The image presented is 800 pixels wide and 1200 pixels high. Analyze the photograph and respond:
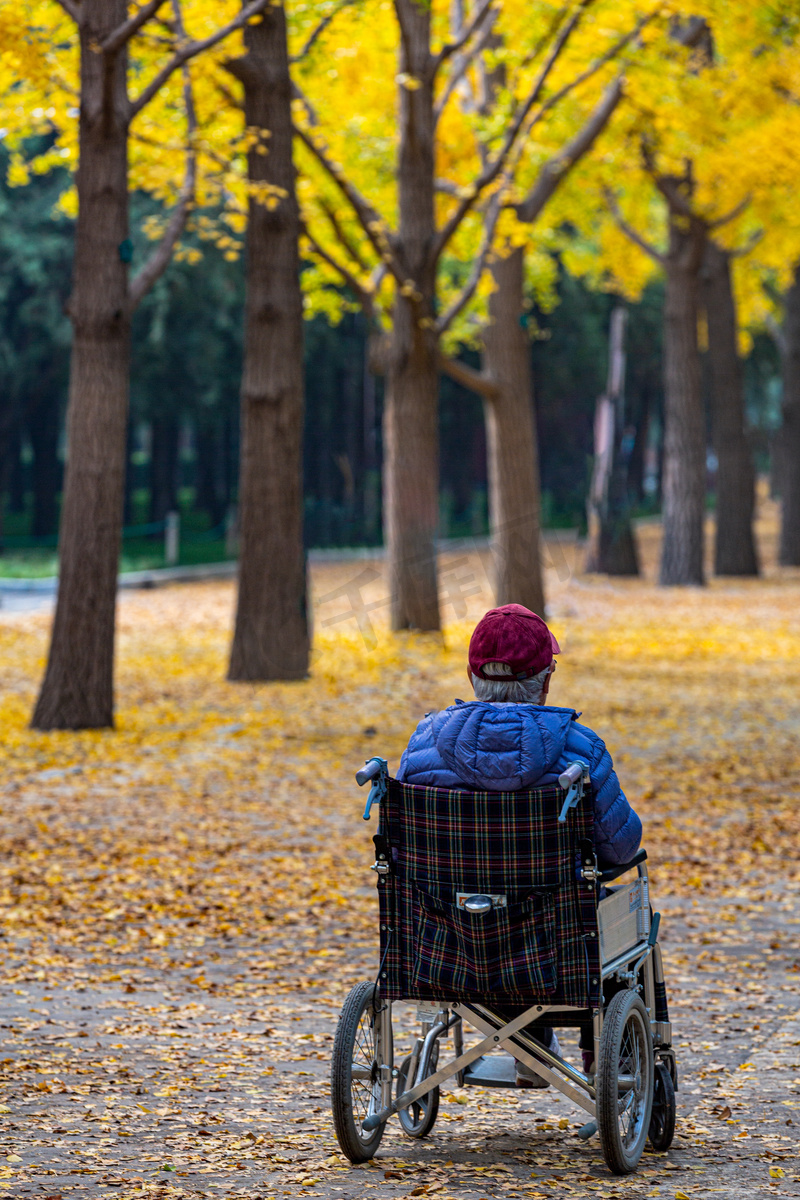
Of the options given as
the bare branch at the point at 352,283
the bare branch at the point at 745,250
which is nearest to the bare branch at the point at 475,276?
the bare branch at the point at 352,283

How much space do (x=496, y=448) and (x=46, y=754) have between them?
32.2 ft

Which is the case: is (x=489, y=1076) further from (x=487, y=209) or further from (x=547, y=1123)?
(x=487, y=209)

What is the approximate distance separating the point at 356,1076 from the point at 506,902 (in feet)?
2.00

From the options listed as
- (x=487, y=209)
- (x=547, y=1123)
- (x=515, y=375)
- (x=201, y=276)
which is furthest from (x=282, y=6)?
(x=201, y=276)

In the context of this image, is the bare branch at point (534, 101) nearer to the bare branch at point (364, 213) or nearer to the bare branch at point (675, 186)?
the bare branch at point (364, 213)

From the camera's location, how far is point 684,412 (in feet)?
89.6

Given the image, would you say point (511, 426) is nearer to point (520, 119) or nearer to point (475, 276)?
point (475, 276)

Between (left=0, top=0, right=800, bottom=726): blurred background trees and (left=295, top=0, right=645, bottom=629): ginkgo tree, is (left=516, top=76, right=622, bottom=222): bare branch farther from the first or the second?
(left=295, top=0, right=645, bottom=629): ginkgo tree

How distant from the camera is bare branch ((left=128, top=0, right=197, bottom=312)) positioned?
40.2 feet

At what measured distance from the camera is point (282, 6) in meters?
14.5

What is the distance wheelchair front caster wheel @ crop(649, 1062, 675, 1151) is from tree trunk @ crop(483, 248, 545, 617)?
611 inches

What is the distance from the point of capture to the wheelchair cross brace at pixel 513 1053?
405 centimetres

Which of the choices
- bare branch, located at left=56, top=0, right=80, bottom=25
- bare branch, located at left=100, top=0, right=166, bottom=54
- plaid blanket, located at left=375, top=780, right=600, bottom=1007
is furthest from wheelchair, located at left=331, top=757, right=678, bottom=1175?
bare branch, located at left=56, top=0, right=80, bottom=25

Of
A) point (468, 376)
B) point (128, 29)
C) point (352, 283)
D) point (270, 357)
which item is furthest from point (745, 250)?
point (128, 29)
